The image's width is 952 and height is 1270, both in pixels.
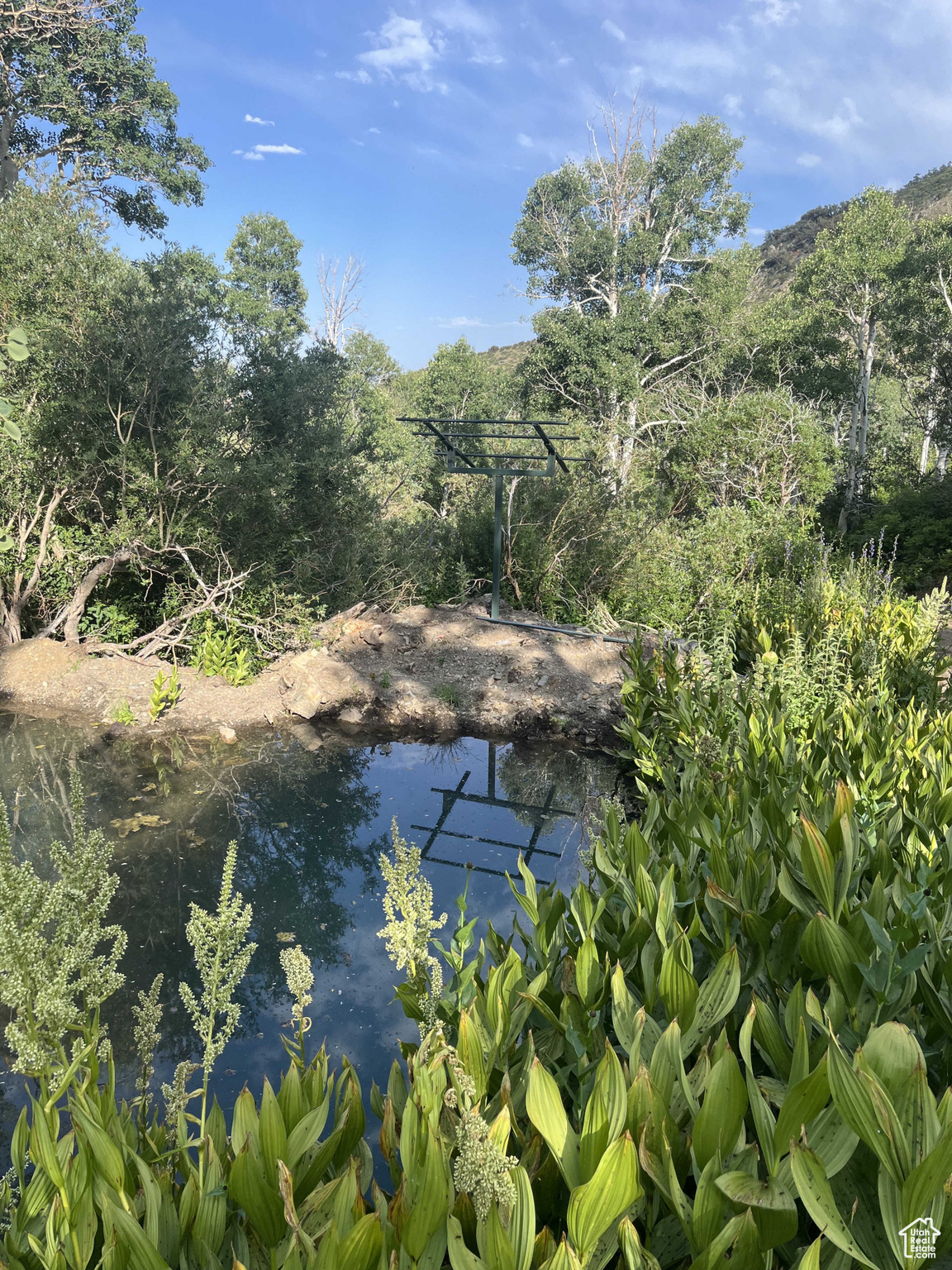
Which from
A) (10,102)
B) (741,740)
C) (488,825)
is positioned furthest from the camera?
(10,102)

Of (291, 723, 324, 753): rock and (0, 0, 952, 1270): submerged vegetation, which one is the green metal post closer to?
(0, 0, 952, 1270): submerged vegetation

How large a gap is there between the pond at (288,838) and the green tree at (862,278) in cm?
1517

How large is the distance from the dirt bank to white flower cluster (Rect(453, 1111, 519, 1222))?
18.7ft

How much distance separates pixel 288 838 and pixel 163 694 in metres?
2.68

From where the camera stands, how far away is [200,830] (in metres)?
4.80

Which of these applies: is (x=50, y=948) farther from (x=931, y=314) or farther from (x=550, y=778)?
(x=931, y=314)

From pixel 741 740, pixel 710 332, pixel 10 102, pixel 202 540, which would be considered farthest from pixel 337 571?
pixel 710 332

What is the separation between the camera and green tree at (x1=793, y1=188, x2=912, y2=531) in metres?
18.3

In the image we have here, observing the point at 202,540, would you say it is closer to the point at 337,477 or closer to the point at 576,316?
the point at 337,477

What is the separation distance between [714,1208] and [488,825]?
12.9 ft

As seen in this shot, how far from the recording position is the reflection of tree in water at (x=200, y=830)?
3508 millimetres

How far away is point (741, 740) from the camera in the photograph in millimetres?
3725

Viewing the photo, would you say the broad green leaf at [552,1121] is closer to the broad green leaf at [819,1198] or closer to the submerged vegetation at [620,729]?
the submerged vegetation at [620,729]

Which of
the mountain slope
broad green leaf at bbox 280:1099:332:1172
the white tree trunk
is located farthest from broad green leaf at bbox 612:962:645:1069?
the mountain slope
